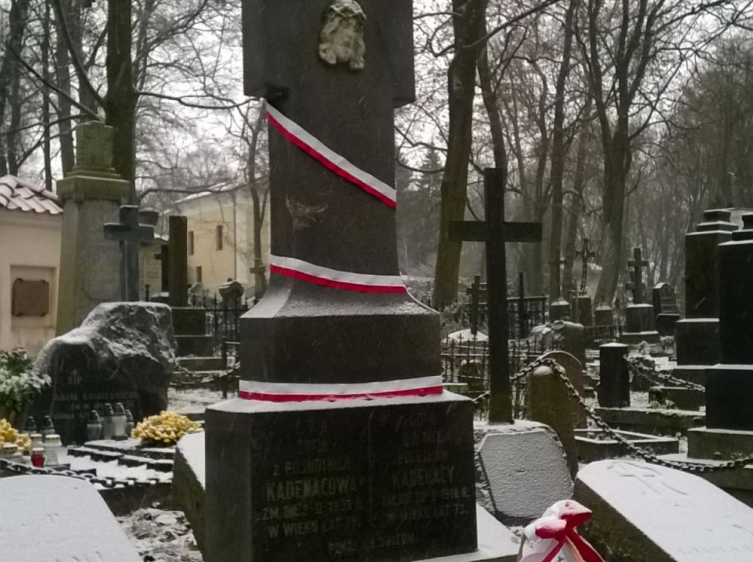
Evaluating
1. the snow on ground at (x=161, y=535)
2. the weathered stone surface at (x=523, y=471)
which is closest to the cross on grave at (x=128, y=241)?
the snow on ground at (x=161, y=535)

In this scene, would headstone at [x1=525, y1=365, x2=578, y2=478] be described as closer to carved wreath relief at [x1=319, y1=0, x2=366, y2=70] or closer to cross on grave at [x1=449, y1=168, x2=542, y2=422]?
cross on grave at [x1=449, y1=168, x2=542, y2=422]

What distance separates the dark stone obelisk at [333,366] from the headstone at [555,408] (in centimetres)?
351

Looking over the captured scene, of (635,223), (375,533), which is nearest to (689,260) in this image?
(375,533)

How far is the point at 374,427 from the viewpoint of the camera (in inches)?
187

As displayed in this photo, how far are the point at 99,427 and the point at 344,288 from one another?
618cm

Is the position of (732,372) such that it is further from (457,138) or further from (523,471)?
(457,138)

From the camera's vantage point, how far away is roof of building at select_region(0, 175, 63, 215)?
1789 cm

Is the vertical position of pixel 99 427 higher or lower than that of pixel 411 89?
lower

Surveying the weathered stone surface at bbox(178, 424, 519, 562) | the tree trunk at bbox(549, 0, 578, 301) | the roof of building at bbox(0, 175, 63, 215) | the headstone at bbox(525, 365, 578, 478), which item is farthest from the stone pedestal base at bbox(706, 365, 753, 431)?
the tree trunk at bbox(549, 0, 578, 301)

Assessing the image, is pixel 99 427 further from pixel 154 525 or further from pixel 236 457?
pixel 236 457

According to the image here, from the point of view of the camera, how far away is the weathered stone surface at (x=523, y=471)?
22.3ft

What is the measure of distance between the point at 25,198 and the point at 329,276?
14.9m

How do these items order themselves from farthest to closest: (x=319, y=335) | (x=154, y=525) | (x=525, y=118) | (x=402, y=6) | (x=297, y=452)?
(x=525, y=118) < (x=154, y=525) < (x=402, y=6) < (x=319, y=335) < (x=297, y=452)

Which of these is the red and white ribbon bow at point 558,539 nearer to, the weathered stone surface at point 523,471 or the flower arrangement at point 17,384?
the weathered stone surface at point 523,471
